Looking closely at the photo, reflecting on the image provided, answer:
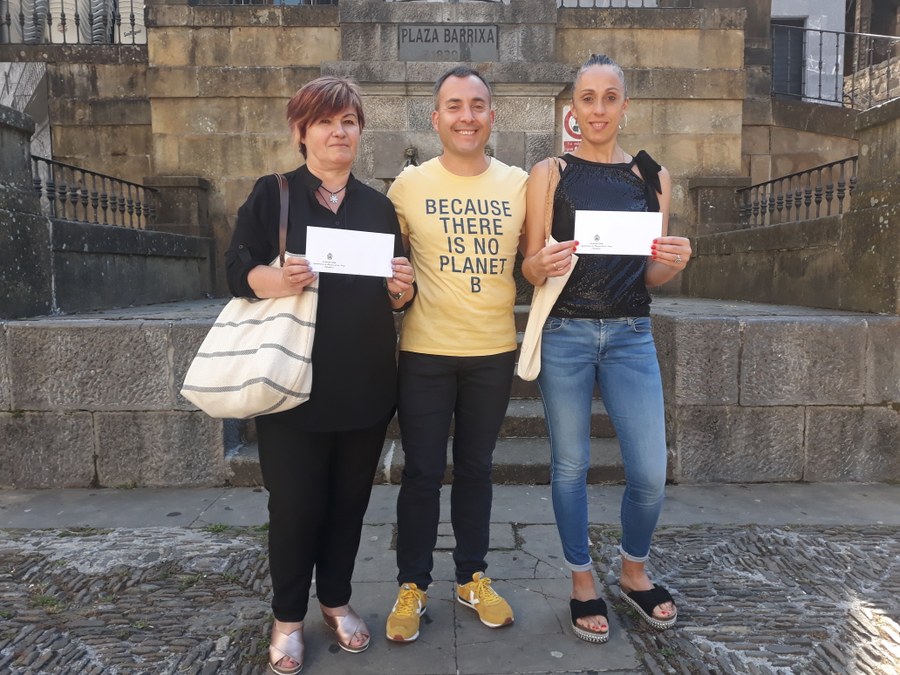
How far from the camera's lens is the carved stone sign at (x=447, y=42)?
8562 mm

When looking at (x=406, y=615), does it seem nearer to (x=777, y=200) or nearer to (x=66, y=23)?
(x=777, y=200)

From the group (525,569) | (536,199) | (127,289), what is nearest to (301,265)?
(536,199)

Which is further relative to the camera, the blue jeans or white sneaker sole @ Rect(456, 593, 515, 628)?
white sneaker sole @ Rect(456, 593, 515, 628)

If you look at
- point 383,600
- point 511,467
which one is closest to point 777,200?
point 511,467

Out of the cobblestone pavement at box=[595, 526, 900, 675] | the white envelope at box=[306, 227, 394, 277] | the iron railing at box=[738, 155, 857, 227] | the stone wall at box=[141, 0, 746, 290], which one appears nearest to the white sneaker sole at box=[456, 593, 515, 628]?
the cobblestone pavement at box=[595, 526, 900, 675]

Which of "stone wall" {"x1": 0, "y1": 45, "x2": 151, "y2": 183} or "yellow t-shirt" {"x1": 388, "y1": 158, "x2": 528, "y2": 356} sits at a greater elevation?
"stone wall" {"x1": 0, "y1": 45, "x2": 151, "y2": 183}

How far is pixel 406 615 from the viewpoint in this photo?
2699mm

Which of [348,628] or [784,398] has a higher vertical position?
[784,398]

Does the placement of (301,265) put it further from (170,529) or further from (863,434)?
(863,434)

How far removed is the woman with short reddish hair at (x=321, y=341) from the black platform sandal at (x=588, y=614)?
103cm

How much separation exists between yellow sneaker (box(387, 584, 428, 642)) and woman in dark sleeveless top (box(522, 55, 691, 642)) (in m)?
0.64

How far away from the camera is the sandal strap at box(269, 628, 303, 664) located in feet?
8.18

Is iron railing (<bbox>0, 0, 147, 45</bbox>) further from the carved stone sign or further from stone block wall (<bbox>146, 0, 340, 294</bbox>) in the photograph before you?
the carved stone sign

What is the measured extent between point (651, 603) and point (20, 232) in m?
4.89
